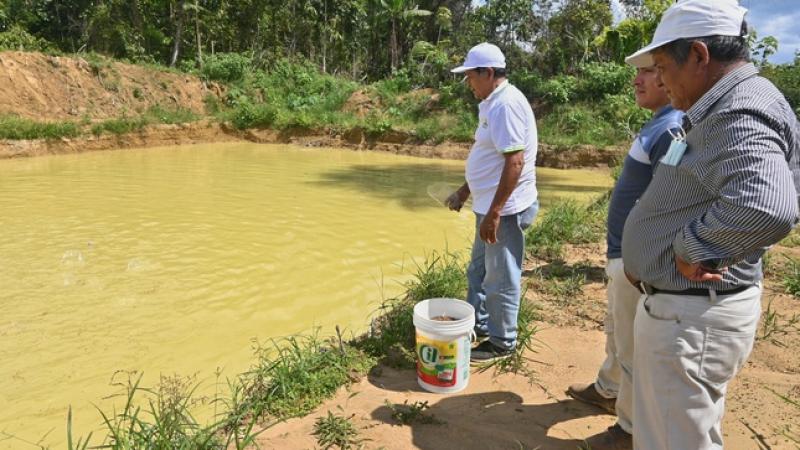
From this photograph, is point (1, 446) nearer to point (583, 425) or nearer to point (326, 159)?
point (583, 425)

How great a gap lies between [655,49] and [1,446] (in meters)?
3.46

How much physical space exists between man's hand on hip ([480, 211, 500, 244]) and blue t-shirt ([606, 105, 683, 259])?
23.6 inches

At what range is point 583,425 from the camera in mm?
2592

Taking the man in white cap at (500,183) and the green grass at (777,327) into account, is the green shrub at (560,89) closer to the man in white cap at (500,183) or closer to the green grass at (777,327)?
the green grass at (777,327)

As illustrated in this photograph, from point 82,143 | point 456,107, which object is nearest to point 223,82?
point 82,143

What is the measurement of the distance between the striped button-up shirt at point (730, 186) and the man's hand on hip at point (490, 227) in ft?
4.06

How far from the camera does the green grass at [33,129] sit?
41.9ft

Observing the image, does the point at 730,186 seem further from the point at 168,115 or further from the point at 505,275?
the point at 168,115

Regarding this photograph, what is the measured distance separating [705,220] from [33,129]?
50.7 ft

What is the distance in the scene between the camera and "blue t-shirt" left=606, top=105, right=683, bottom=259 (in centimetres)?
222

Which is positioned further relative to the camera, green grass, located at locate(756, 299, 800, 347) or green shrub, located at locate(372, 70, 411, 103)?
green shrub, located at locate(372, 70, 411, 103)

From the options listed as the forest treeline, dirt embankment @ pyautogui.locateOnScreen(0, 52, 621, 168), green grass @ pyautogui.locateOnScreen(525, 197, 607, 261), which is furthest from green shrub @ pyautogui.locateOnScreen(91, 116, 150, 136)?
green grass @ pyautogui.locateOnScreen(525, 197, 607, 261)

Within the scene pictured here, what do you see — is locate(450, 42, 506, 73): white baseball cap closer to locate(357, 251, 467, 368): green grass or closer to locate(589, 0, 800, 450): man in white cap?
locate(589, 0, 800, 450): man in white cap

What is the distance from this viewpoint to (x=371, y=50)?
87.9ft
